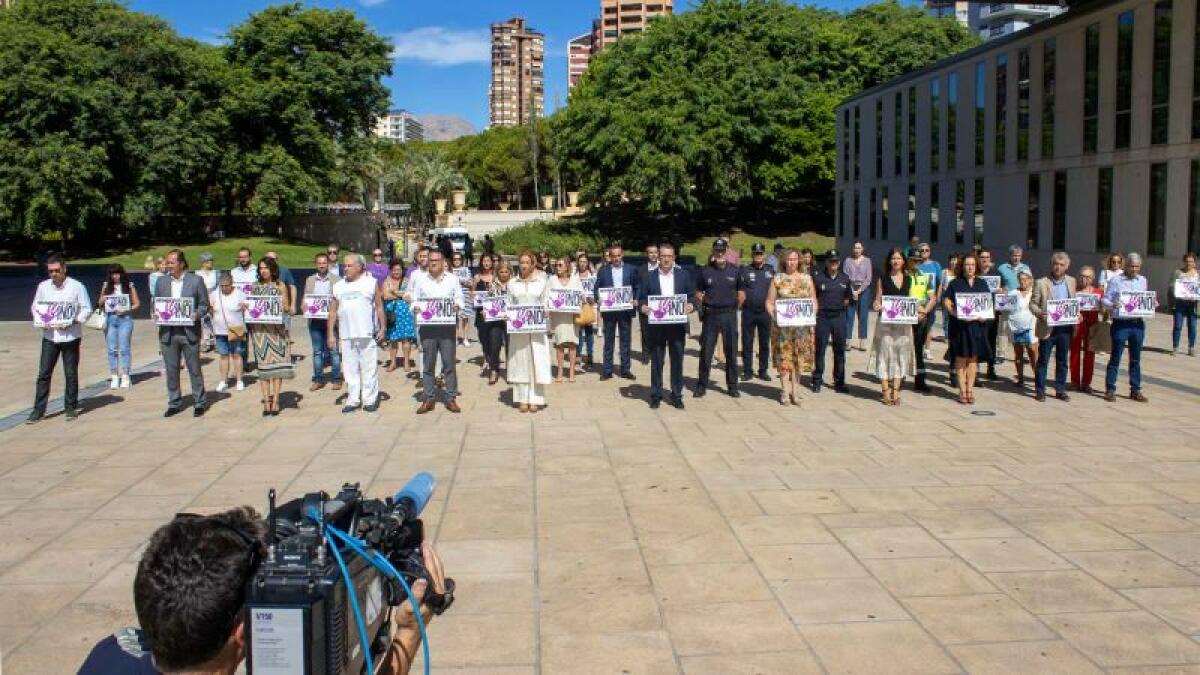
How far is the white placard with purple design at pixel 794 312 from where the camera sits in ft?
40.1

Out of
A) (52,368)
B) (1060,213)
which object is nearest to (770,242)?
(1060,213)

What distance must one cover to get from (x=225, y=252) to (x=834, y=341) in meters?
46.0

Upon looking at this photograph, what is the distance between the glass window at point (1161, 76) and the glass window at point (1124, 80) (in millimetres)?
809

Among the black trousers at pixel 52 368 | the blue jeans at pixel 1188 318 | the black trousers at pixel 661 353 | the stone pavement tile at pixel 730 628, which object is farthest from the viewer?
the blue jeans at pixel 1188 318

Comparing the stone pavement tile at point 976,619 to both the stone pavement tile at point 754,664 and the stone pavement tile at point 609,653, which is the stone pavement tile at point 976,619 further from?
the stone pavement tile at point 609,653

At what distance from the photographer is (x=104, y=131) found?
156 ft

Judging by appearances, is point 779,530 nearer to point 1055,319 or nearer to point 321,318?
point 1055,319

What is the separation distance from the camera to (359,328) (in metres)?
11.9

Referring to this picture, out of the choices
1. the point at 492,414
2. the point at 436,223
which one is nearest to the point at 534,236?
the point at 436,223

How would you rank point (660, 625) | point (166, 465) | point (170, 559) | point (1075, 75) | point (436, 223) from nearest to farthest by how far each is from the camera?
1. point (170, 559)
2. point (660, 625)
3. point (166, 465)
4. point (1075, 75)
5. point (436, 223)

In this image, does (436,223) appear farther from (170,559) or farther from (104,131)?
(170,559)

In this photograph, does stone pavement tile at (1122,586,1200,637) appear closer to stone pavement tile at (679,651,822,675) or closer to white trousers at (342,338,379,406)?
stone pavement tile at (679,651,822,675)

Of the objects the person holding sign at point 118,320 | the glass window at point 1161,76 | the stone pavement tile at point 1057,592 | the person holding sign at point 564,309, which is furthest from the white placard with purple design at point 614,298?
the glass window at point 1161,76

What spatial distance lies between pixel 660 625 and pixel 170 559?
12.5 ft
